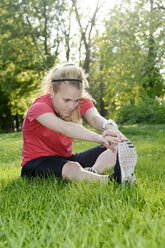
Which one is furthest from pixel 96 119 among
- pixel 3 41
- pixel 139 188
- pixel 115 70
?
pixel 3 41

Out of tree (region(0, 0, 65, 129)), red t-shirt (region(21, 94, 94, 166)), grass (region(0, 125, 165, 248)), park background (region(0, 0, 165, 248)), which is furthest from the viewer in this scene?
tree (region(0, 0, 65, 129))

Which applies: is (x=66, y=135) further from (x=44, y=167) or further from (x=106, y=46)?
(x=106, y=46)

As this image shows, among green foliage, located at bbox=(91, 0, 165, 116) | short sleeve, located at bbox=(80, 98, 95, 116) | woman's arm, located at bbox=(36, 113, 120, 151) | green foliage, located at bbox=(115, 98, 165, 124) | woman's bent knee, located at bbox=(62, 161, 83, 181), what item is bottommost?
green foliage, located at bbox=(115, 98, 165, 124)

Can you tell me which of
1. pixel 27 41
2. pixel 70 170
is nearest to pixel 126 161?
pixel 70 170

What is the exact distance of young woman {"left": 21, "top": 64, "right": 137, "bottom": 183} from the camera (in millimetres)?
2969

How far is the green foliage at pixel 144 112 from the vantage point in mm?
16156

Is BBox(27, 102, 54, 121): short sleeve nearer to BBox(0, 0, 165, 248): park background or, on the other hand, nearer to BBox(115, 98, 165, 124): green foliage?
BBox(0, 0, 165, 248): park background

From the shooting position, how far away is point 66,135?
3.18 metres

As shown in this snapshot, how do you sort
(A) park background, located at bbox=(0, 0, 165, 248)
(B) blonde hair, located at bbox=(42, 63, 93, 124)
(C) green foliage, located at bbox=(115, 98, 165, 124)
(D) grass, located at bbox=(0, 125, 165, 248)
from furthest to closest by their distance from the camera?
(C) green foliage, located at bbox=(115, 98, 165, 124) → (B) blonde hair, located at bbox=(42, 63, 93, 124) → (A) park background, located at bbox=(0, 0, 165, 248) → (D) grass, located at bbox=(0, 125, 165, 248)

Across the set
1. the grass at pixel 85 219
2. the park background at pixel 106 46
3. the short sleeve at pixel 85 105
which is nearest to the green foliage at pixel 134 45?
the park background at pixel 106 46

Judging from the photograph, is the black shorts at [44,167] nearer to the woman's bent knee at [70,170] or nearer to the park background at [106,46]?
the woman's bent knee at [70,170]

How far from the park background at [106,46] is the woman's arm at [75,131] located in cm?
1340

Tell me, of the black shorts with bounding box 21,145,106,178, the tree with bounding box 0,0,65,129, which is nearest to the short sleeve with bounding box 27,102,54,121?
the black shorts with bounding box 21,145,106,178

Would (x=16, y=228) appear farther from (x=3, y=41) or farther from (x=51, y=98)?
Result: (x=3, y=41)
